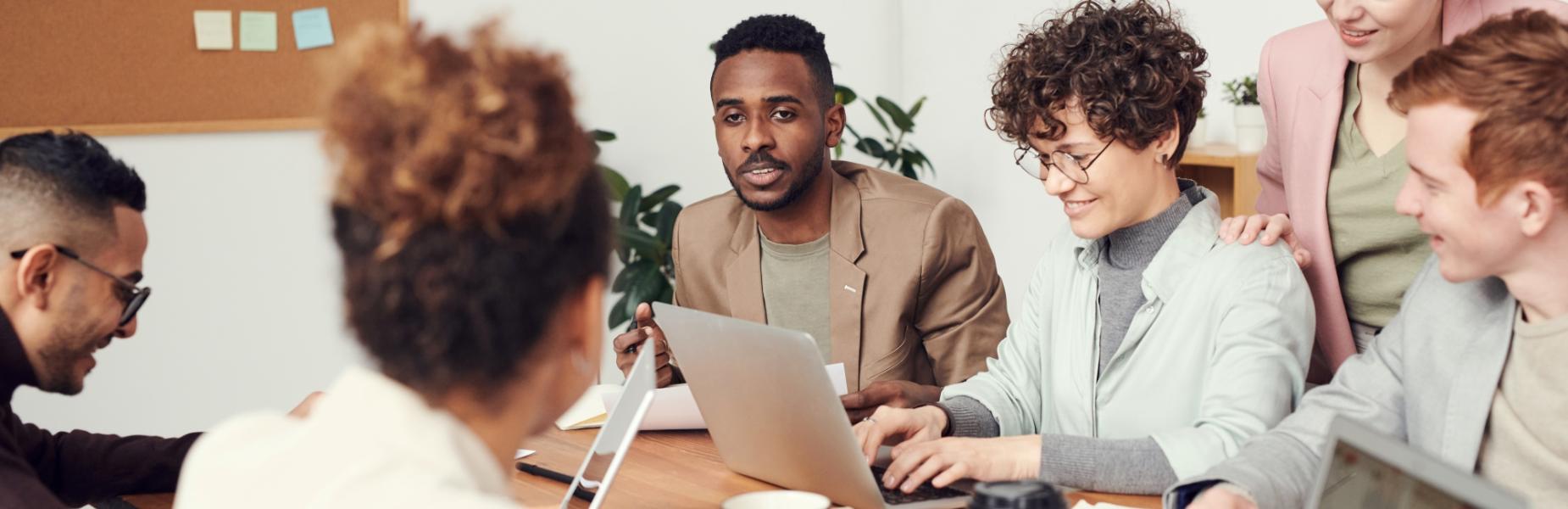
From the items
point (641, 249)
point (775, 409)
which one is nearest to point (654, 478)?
point (775, 409)

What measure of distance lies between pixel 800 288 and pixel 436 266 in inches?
65.3

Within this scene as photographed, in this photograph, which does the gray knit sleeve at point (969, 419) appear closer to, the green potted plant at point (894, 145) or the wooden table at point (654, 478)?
the wooden table at point (654, 478)

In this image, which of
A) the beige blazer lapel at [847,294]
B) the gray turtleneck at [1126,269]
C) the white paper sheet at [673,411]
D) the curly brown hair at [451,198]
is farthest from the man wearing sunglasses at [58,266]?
the gray turtleneck at [1126,269]

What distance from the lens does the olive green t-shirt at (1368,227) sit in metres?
1.93

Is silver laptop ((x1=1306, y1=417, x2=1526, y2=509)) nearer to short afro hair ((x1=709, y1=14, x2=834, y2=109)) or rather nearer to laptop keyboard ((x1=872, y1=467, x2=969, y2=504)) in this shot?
laptop keyboard ((x1=872, y1=467, x2=969, y2=504))

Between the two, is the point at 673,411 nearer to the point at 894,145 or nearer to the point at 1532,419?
the point at 1532,419

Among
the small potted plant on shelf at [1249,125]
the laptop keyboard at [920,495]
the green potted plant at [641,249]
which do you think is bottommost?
the green potted plant at [641,249]

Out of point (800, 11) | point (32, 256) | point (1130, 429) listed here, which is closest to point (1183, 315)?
point (1130, 429)

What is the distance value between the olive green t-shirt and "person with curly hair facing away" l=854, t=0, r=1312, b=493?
25cm

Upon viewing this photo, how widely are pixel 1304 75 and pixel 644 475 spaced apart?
1.16 meters

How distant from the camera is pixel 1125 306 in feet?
6.21

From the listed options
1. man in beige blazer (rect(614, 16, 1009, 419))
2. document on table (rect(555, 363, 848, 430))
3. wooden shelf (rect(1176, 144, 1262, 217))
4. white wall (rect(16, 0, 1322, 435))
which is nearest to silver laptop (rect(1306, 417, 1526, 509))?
document on table (rect(555, 363, 848, 430))

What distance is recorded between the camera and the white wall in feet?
11.7

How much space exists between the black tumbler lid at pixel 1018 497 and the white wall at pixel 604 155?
78.2 inches
